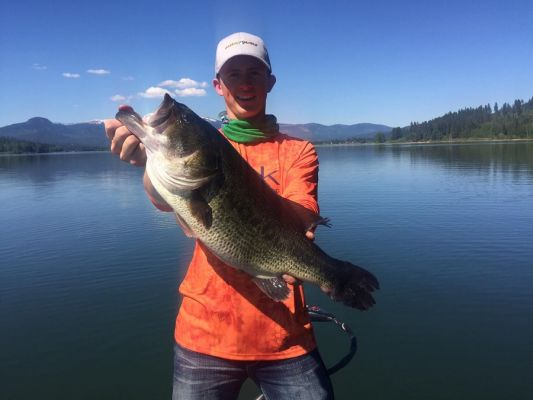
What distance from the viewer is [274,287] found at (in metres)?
3.36

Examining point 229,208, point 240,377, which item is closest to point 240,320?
point 240,377

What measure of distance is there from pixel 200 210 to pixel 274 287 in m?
0.88

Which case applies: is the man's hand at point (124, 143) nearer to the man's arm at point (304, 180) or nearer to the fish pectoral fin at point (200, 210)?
the fish pectoral fin at point (200, 210)

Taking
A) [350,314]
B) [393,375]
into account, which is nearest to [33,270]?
[350,314]

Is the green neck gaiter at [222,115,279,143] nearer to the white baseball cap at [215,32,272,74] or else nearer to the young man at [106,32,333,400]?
the young man at [106,32,333,400]

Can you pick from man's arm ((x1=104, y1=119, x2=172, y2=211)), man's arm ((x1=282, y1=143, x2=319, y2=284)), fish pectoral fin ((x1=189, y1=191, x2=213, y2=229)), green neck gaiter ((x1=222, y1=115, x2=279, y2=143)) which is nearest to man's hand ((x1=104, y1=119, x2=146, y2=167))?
man's arm ((x1=104, y1=119, x2=172, y2=211))

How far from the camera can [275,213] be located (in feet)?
11.2

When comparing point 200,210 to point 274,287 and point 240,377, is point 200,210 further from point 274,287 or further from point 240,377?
point 240,377

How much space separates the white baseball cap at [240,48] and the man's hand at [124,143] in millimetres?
1081

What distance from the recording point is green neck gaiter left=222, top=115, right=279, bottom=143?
3.89 m

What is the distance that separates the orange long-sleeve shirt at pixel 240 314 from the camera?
3461mm

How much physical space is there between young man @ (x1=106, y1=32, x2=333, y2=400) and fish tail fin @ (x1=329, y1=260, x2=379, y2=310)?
1.26ft

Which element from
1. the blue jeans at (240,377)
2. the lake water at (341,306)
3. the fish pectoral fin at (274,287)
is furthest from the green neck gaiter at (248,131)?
the lake water at (341,306)

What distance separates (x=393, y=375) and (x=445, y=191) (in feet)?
91.2
